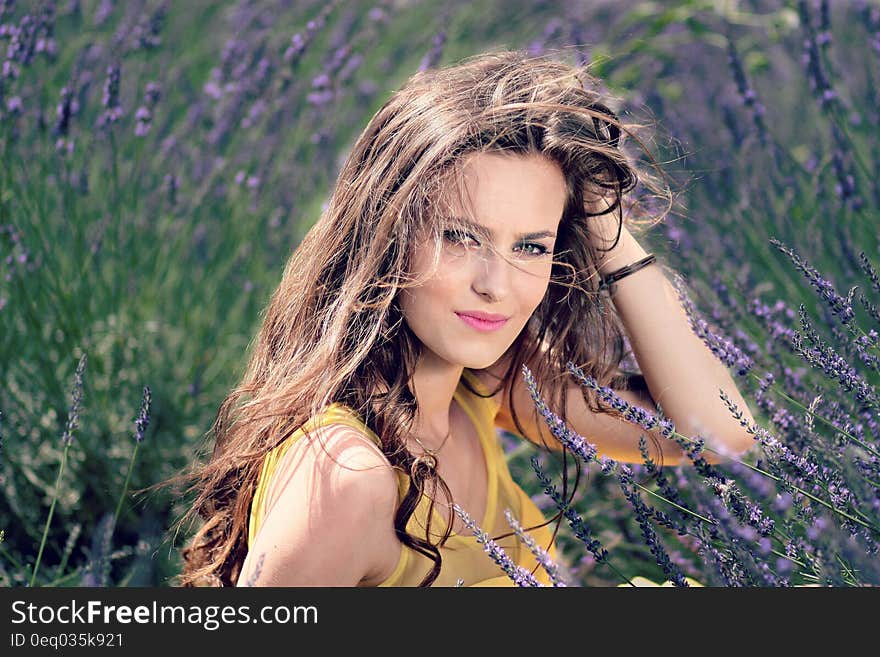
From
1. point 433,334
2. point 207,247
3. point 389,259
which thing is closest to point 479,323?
point 433,334

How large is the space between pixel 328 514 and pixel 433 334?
328 millimetres

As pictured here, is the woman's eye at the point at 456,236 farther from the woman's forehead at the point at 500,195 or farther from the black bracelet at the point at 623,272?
the black bracelet at the point at 623,272

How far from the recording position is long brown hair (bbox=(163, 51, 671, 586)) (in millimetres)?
1485

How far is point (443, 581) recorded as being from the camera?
1.53 m

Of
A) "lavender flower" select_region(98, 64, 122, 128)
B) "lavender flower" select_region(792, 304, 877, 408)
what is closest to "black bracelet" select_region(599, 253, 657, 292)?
"lavender flower" select_region(792, 304, 877, 408)

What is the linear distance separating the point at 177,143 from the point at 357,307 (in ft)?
4.95

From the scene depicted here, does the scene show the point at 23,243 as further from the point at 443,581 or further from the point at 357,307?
A: the point at 443,581

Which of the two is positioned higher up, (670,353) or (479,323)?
(479,323)

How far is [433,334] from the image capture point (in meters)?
1.49

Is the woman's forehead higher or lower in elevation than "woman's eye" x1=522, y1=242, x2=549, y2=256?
higher

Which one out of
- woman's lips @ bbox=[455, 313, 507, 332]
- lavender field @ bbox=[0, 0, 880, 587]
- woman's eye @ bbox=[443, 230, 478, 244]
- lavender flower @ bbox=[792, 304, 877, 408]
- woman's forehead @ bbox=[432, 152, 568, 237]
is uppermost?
woman's forehead @ bbox=[432, 152, 568, 237]

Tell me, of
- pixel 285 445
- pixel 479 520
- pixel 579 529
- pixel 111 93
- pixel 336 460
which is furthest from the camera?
pixel 111 93

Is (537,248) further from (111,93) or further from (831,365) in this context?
(111,93)

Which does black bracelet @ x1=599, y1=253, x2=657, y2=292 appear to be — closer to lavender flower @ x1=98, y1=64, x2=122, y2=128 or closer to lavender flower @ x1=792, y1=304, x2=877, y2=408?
lavender flower @ x1=792, y1=304, x2=877, y2=408
